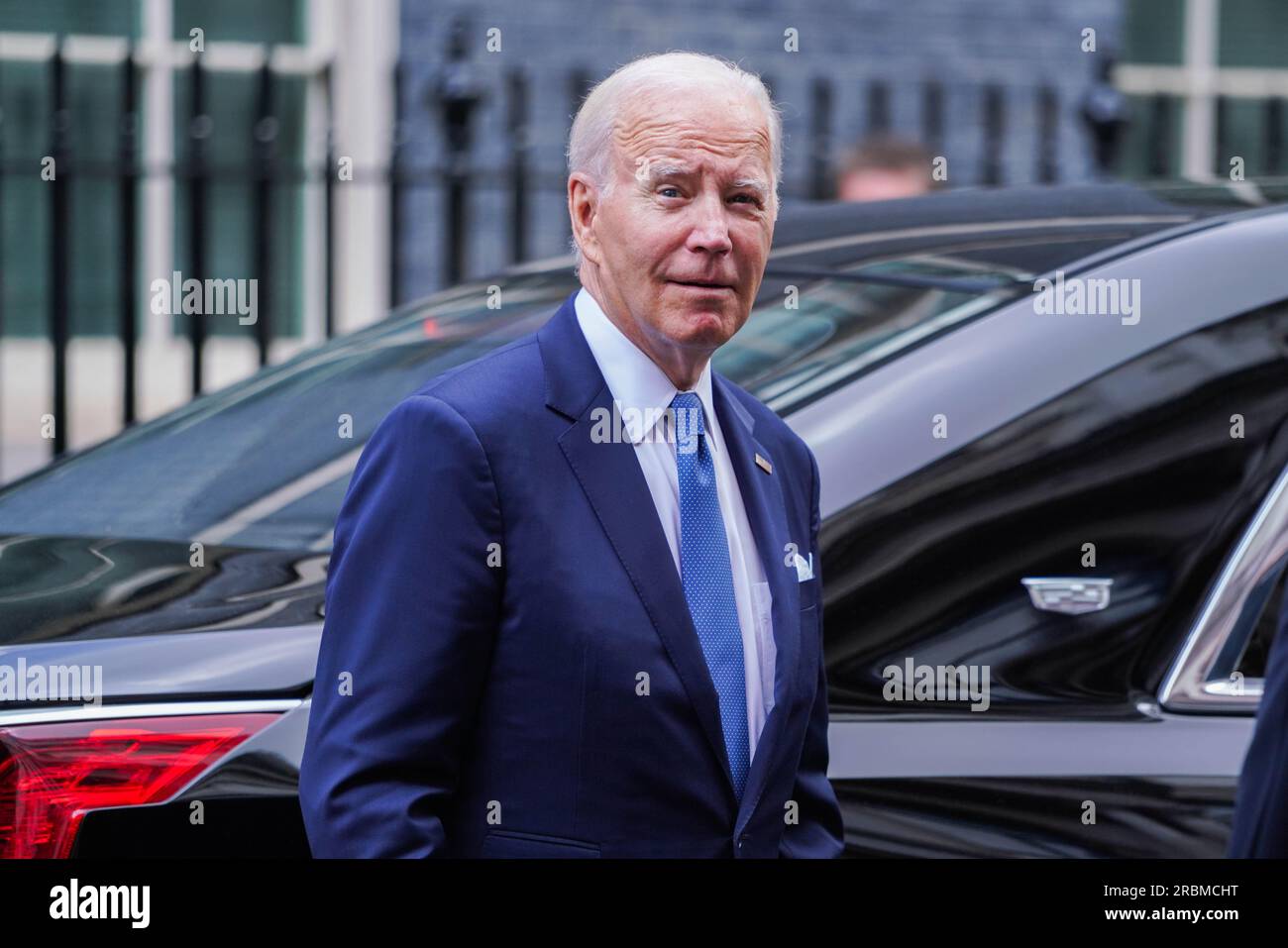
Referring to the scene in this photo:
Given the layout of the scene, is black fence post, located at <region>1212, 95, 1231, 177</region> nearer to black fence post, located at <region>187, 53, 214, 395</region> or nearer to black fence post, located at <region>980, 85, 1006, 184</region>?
black fence post, located at <region>980, 85, 1006, 184</region>

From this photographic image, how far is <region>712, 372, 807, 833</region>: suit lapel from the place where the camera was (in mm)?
2062

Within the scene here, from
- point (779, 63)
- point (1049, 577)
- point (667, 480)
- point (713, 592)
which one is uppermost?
point (779, 63)

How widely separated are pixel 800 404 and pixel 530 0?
22.0 ft

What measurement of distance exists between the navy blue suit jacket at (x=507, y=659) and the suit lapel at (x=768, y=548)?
0.8 inches

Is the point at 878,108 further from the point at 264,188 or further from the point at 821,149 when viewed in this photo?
the point at 264,188

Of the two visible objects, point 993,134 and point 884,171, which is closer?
point 884,171

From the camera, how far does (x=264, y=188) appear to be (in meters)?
6.82

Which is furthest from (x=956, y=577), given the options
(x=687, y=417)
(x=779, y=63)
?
(x=779, y=63)

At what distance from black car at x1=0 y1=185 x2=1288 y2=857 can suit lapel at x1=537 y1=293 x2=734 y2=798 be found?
1.88ft

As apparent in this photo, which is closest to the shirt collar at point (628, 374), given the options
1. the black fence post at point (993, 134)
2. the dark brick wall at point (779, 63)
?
the black fence post at point (993, 134)

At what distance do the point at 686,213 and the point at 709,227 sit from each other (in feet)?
0.10

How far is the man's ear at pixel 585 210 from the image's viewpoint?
2127mm
